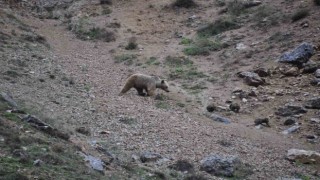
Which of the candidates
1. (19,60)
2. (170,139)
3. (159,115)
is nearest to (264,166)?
(170,139)

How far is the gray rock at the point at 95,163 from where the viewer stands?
753 cm

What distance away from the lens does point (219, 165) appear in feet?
30.0

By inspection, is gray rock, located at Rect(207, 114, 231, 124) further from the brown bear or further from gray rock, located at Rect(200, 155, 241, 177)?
gray rock, located at Rect(200, 155, 241, 177)

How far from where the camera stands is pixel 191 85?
15797 millimetres

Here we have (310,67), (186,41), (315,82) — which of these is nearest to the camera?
(315,82)

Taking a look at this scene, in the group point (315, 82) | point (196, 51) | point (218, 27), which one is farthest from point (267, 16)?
point (315, 82)

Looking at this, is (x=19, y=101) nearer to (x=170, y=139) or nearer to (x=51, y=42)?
(x=170, y=139)

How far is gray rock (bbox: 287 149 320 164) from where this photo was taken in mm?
10125

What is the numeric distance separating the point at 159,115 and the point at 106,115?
1458mm

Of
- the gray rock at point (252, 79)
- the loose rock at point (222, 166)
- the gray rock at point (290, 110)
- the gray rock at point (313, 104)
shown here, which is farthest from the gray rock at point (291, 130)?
the gray rock at point (252, 79)

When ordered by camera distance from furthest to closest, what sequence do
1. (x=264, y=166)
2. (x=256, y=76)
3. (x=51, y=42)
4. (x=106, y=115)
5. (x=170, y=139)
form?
(x=51, y=42)
(x=256, y=76)
(x=106, y=115)
(x=170, y=139)
(x=264, y=166)

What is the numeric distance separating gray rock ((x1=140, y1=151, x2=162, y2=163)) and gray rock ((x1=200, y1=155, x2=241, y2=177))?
830 millimetres

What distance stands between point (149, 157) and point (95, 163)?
1.51m

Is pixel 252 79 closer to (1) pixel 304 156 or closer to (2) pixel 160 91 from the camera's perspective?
(2) pixel 160 91
